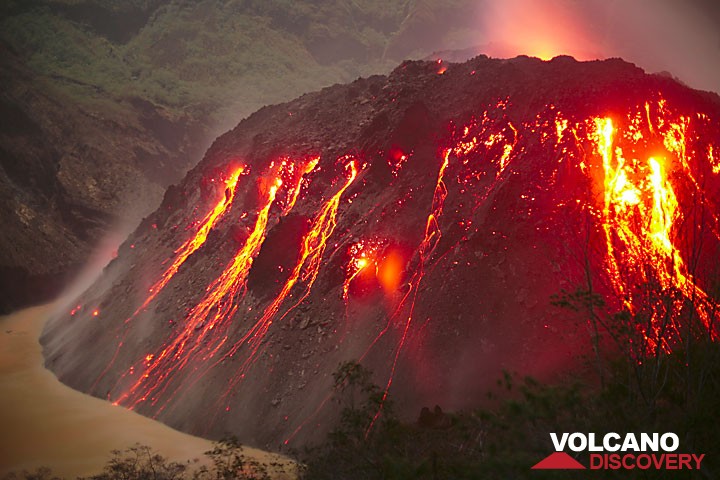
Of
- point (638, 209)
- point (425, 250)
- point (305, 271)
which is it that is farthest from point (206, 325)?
point (638, 209)

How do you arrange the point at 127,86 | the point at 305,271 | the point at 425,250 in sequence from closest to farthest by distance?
the point at 425,250 → the point at 305,271 → the point at 127,86

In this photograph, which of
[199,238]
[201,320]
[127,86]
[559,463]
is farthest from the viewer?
[127,86]

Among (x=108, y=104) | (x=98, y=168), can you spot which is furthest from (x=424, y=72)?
(x=108, y=104)

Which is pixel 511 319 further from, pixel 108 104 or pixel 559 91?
pixel 108 104

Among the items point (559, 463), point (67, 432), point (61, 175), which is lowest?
point (67, 432)

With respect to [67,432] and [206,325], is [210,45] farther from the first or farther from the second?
[67,432]

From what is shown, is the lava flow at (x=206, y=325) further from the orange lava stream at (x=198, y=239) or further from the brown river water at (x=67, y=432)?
the orange lava stream at (x=198, y=239)

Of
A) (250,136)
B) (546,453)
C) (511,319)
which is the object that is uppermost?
(250,136)
